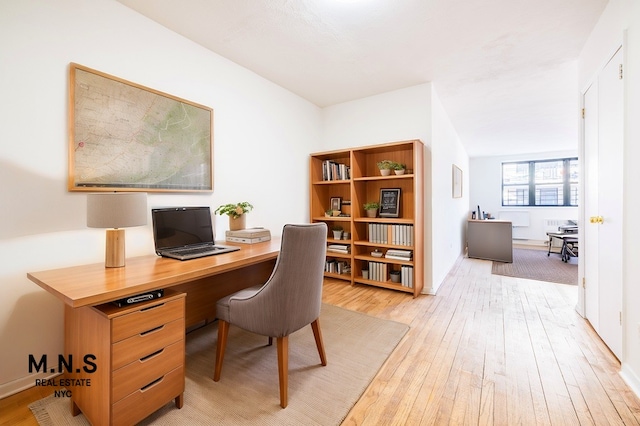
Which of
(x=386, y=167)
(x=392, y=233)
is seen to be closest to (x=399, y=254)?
(x=392, y=233)

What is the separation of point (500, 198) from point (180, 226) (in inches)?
331

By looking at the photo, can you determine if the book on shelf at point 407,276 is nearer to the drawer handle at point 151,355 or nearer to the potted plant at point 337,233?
the potted plant at point 337,233

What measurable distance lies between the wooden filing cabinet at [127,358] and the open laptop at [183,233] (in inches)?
19.0

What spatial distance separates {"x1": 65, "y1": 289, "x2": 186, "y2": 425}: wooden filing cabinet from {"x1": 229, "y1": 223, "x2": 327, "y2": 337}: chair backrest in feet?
1.19

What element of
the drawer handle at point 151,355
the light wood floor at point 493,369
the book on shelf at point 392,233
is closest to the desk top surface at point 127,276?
the drawer handle at point 151,355

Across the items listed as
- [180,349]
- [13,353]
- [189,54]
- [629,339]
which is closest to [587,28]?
[629,339]

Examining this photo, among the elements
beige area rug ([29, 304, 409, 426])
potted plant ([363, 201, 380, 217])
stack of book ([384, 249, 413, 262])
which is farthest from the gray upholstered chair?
potted plant ([363, 201, 380, 217])

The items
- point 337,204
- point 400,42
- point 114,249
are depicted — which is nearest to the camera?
point 114,249

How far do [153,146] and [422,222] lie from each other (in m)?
2.83

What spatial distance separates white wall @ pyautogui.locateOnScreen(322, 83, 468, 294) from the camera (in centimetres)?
326

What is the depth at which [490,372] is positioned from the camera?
5.68 ft

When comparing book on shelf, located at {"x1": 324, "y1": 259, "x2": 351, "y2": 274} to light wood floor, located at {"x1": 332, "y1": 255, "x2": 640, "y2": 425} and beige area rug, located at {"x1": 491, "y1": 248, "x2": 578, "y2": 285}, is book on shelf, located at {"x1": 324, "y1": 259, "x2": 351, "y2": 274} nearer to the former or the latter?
light wood floor, located at {"x1": 332, "y1": 255, "x2": 640, "y2": 425}

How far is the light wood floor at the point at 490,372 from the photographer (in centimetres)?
138

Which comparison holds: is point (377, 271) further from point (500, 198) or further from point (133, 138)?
point (500, 198)
